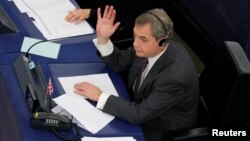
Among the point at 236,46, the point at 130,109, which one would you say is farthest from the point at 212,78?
the point at 130,109

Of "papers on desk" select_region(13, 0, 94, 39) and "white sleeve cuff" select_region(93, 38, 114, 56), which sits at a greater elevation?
"papers on desk" select_region(13, 0, 94, 39)

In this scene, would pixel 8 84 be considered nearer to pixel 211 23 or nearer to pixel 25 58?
pixel 25 58

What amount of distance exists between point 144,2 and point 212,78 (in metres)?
0.88

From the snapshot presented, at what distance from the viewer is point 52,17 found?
2.97 metres

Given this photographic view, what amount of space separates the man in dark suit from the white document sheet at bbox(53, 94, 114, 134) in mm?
38

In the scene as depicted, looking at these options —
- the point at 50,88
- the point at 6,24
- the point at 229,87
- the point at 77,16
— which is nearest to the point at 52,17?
the point at 77,16

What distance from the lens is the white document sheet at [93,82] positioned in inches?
96.3

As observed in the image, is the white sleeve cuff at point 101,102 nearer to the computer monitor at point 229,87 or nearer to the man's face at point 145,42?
the man's face at point 145,42

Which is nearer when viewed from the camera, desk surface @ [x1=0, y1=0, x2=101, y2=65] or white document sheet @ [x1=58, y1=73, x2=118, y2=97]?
white document sheet @ [x1=58, y1=73, x2=118, y2=97]

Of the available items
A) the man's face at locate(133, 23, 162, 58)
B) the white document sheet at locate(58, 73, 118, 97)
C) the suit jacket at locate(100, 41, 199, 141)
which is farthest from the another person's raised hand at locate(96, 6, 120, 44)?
the man's face at locate(133, 23, 162, 58)

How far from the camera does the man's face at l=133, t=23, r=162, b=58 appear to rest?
227 cm

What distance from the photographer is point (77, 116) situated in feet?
7.32

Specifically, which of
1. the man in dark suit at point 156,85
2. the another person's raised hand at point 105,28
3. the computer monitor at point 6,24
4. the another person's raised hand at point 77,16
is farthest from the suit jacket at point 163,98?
the computer monitor at point 6,24

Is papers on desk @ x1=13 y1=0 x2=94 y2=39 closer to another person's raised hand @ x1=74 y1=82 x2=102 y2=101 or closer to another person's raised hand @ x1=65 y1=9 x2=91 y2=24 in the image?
another person's raised hand @ x1=65 y1=9 x2=91 y2=24
